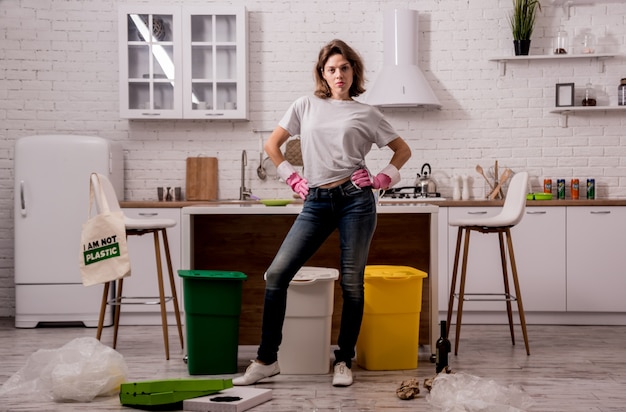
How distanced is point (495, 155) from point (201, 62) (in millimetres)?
2315

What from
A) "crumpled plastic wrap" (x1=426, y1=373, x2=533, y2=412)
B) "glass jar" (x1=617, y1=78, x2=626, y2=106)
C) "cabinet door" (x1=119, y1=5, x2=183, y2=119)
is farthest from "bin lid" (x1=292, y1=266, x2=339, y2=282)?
"glass jar" (x1=617, y1=78, x2=626, y2=106)

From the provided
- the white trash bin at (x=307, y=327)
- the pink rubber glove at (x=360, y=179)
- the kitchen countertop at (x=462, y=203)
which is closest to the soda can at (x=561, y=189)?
the kitchen countertop at (x=462, y=203)

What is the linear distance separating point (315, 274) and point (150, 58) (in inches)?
105

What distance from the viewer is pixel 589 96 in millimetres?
6059

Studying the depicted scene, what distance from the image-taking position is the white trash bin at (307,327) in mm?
3988

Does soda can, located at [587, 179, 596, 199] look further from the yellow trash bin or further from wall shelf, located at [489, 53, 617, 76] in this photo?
the yellow trash bin

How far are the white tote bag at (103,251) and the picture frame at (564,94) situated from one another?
3.47m

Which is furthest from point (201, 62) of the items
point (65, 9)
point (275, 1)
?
point (65, 9)

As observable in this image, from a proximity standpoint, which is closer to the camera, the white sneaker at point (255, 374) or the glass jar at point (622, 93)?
the white sneaker at point (255, 374)

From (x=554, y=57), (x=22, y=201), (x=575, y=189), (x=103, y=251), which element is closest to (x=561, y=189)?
(x=575, y=189)

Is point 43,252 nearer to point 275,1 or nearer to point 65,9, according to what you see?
point 65,9

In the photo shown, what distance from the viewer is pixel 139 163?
6.26 meters

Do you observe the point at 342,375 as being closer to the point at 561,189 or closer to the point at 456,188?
the point at 456,188

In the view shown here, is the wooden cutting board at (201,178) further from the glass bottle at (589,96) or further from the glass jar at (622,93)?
the glass jar at (622,93)
